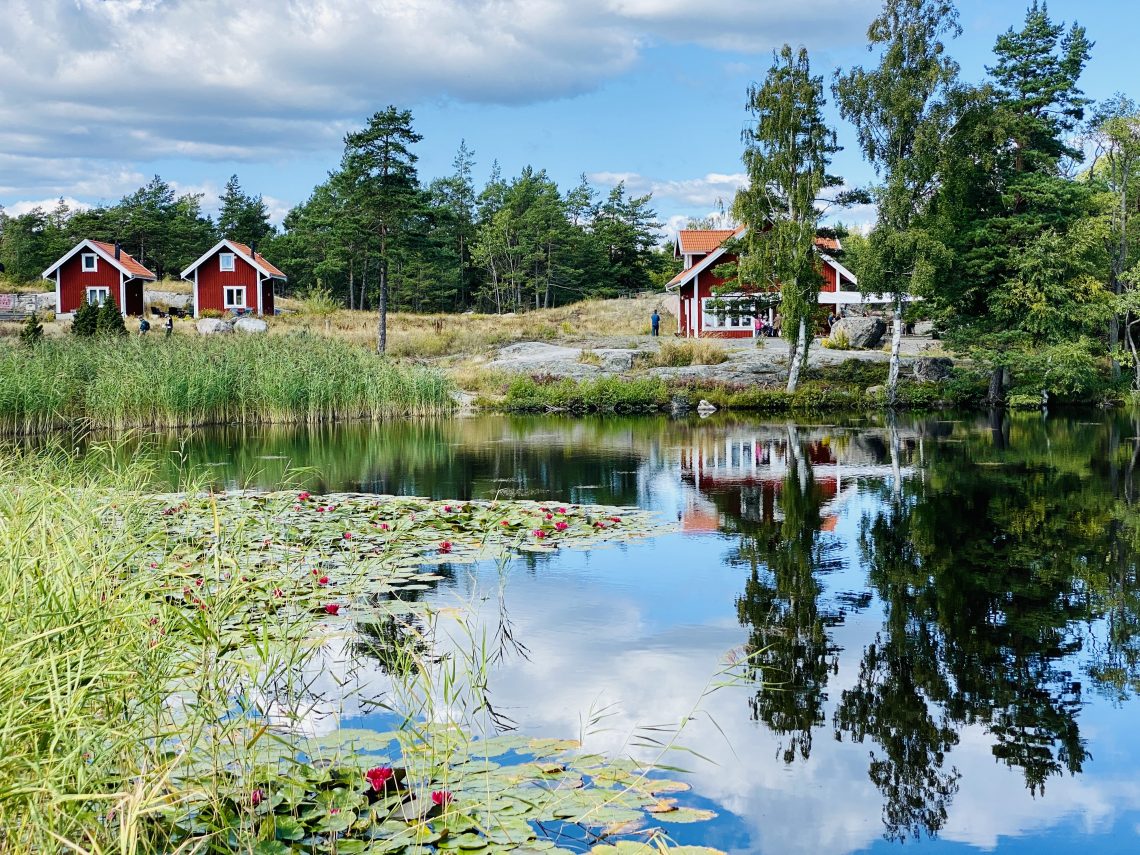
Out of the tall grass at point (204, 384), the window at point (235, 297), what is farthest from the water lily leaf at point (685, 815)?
the window at point (235, 297)

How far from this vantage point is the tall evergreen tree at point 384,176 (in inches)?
1871

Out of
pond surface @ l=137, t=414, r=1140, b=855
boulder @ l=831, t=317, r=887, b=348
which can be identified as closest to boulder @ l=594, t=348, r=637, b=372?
boulder @ l=831, t=317, r=887, b=348

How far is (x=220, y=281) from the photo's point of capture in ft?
192

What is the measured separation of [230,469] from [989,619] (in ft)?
42.0

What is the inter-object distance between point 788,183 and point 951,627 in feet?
93.8

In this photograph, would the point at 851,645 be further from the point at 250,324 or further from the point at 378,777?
the point at 250,324

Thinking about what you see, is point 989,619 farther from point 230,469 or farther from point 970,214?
point 970,214

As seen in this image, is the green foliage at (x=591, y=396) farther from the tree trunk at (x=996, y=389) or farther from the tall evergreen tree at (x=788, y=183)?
the tree trunk at (x=996, y=389)

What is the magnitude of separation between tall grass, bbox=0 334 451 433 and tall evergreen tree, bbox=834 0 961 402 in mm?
15211

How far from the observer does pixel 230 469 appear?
17.5 m

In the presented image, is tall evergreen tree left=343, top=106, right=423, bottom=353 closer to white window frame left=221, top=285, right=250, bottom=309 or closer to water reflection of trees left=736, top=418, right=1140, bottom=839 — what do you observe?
white window frame left=221, top=285, right=250, bottom=309

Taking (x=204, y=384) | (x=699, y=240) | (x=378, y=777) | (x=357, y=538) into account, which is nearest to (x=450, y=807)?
(x=378, y=777)

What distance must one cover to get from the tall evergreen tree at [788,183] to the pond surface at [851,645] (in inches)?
710

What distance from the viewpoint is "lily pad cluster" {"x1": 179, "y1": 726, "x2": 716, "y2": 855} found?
4398mm
